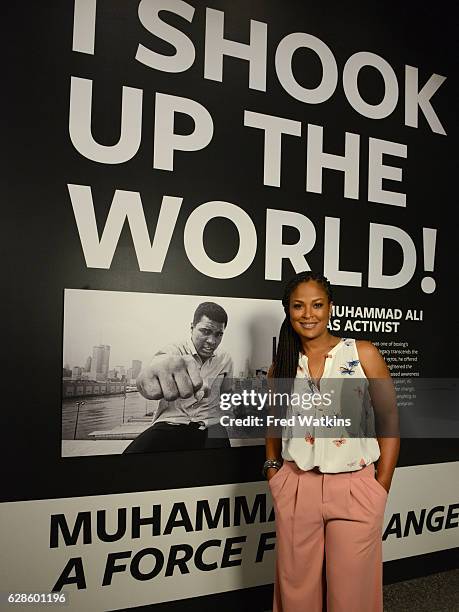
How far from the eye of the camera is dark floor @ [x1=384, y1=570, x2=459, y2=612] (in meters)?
2.89

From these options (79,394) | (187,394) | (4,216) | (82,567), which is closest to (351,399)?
(187,394)

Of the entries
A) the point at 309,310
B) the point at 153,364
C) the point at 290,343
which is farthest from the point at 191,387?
the point at 309,310

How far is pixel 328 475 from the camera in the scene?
196 cm

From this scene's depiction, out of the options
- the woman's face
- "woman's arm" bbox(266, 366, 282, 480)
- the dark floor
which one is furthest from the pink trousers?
the dark floor

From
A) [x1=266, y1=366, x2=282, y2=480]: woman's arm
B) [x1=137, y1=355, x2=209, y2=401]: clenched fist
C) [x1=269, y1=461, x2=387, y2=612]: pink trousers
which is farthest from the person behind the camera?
[x1=137, y1=355, x2=209, y2=401]: clenched fist

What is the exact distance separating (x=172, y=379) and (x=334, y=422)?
88 cm

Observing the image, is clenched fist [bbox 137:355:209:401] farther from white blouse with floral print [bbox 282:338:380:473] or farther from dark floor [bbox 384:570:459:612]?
dark floor [bbox 384:570:459:612]

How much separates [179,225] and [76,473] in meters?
1.18

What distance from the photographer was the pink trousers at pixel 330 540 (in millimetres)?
1920

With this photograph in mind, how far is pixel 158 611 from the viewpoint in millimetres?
2623

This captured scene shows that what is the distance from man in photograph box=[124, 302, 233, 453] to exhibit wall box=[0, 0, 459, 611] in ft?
0.16

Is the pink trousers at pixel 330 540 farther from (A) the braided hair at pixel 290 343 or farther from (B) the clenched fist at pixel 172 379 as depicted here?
(B) the clenched fist at pixel 172 379

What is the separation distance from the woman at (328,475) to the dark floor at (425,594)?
1.07 metres

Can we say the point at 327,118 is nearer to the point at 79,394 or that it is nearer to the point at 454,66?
the point at 454,66
